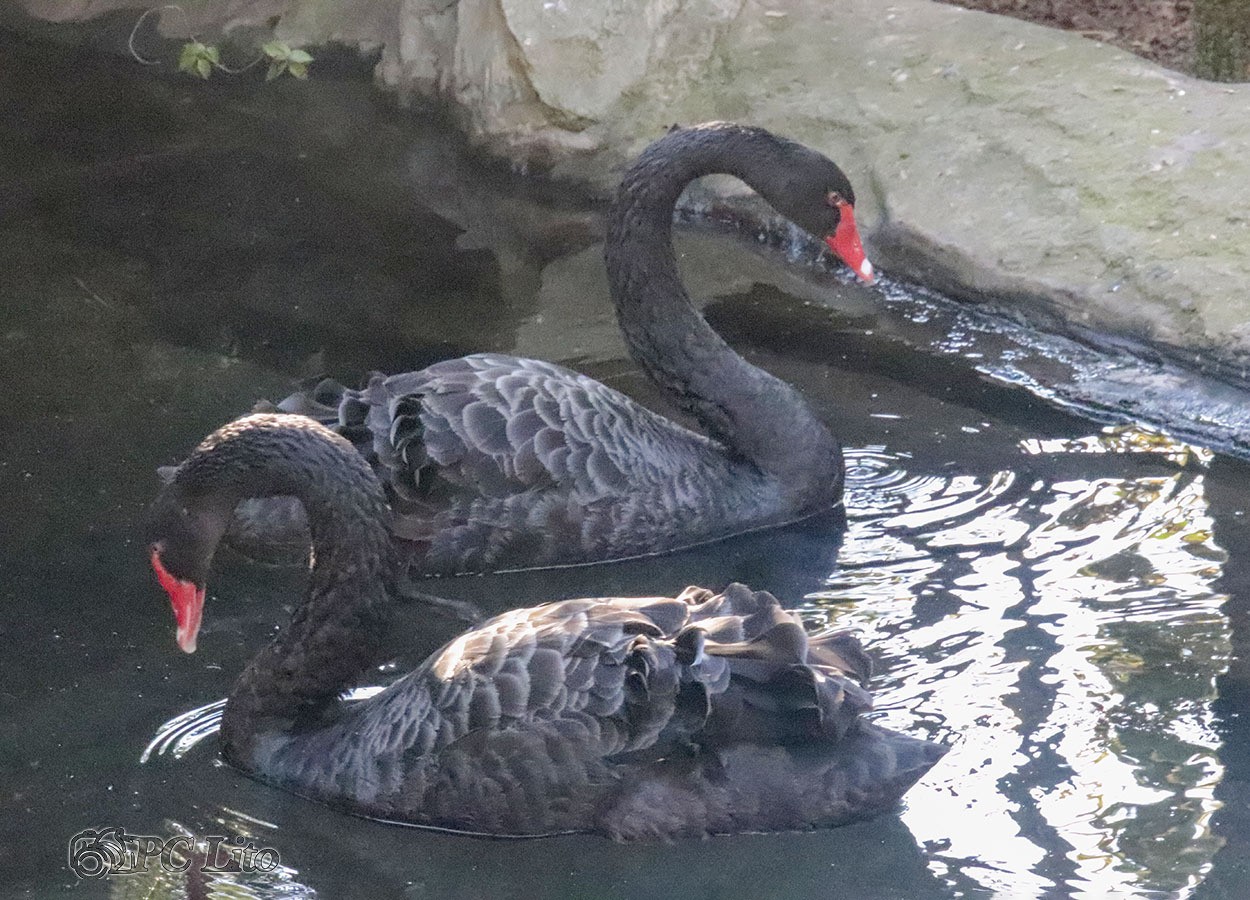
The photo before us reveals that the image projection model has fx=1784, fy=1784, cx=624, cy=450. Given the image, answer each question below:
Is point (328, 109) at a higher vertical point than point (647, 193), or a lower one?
lower

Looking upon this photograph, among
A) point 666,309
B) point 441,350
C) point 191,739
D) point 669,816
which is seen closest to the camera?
point 669,816

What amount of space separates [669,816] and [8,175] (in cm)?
560

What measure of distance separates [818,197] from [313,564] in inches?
91.8

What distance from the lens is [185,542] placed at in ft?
13.2

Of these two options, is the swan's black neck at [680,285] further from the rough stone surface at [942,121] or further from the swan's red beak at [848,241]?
the rough stone surface at [942,121]

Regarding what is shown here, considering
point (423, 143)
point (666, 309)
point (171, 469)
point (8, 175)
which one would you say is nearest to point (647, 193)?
point (666, 309)

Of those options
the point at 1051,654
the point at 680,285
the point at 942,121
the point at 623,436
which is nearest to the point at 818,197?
the point at 680,285

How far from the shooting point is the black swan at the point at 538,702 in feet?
12.4

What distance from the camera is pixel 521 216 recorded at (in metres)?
7.96

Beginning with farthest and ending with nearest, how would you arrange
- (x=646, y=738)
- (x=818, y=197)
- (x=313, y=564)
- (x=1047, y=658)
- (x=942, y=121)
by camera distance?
(x=942, y=121), (x=818, y=197), (x=1047, y=658), (x=313, y=564), (x=646, y=738)

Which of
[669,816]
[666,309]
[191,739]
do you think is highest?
[666,309]

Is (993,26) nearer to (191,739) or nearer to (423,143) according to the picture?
(423,143)

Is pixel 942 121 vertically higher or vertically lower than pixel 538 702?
higher

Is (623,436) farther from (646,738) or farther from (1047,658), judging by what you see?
(646,738)
